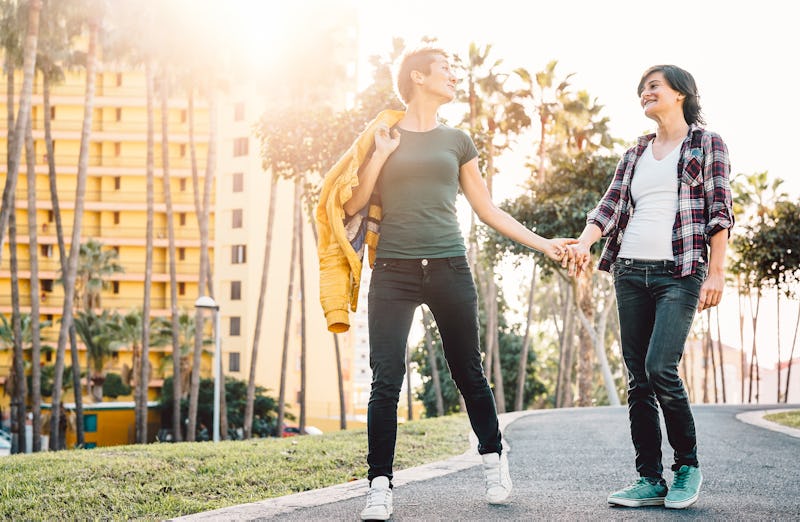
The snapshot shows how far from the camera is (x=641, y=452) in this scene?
4848 mm

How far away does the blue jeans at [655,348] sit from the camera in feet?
14.9

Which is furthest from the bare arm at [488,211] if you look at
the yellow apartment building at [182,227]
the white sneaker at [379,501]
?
the yellow apartment building at [182,227]

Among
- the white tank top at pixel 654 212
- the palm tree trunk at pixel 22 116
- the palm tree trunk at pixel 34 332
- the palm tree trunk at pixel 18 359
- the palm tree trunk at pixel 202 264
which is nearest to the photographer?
the white tank top at pixel 654 212

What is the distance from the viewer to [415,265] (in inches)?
180

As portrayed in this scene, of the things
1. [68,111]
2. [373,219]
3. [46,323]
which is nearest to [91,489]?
[373,219]

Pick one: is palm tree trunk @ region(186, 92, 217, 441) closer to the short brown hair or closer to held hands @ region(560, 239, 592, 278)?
held hands @ region(560, 239, 592, 278)

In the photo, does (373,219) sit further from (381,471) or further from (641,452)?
(641,452)

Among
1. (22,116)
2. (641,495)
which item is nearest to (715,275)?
(641,495)

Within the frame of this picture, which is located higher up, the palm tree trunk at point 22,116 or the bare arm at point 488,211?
the palm tree trunk at point 22,116

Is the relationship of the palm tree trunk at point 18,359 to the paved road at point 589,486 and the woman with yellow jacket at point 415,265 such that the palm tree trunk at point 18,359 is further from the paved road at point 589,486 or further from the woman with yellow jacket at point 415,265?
the woman with yellow jacket at point 415,265

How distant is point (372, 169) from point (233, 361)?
197ft

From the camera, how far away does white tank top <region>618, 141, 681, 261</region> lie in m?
4.68

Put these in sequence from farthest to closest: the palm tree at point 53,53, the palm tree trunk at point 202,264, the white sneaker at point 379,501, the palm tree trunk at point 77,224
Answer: the palm tree trunk at point 202,264, the palm tree trunk at point 77,224, the palm tree at point 53,53, the white sneaker at point 379,501

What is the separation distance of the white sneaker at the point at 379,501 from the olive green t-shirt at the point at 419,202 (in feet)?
3.52
